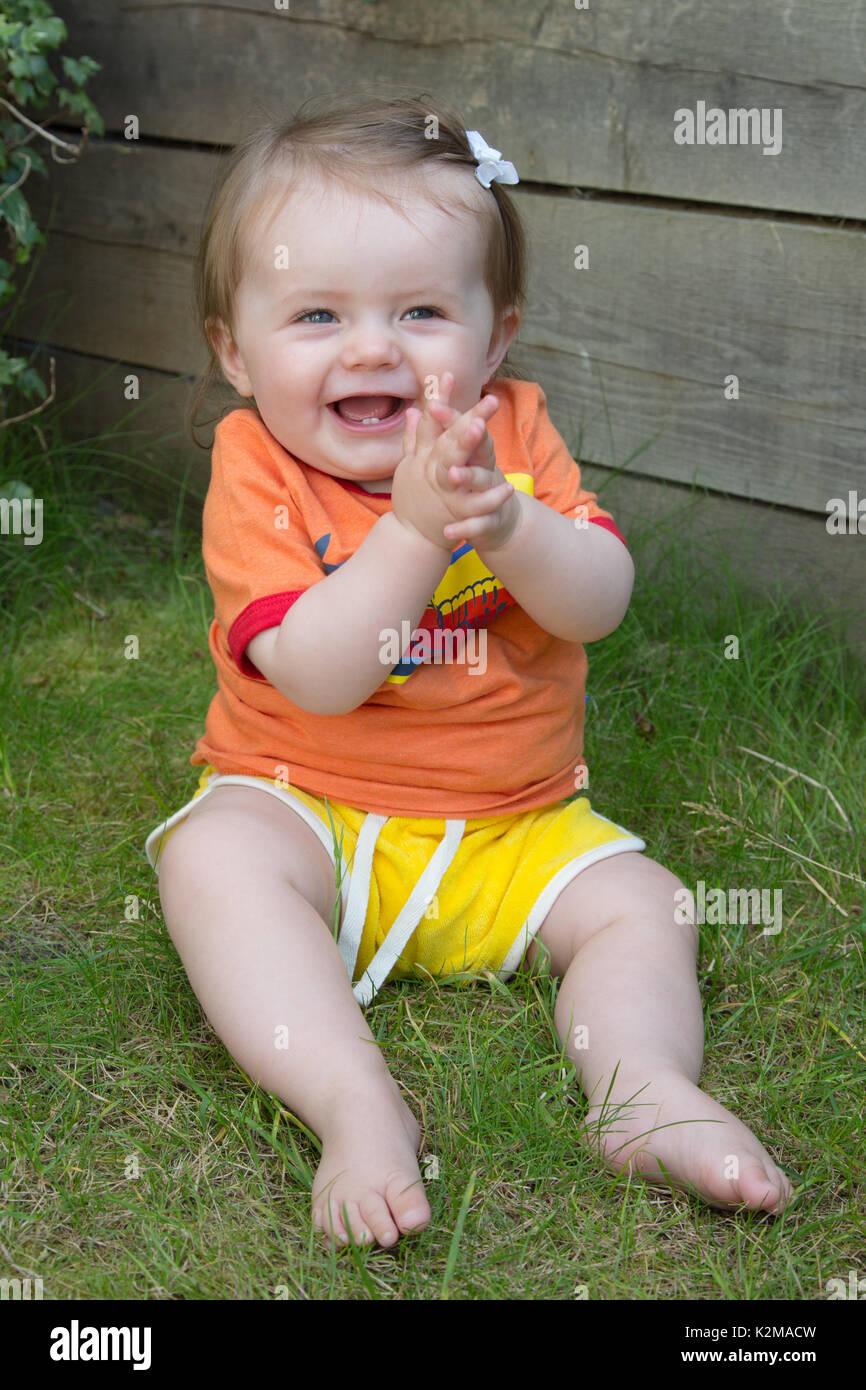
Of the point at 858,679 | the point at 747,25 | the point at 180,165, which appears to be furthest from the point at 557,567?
the point at 180,165

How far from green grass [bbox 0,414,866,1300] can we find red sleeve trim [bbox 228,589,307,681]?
0.40 m

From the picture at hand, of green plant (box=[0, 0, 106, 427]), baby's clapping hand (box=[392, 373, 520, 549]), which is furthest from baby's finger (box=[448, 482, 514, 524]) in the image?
green plant (box=[0, 0, 106, 427])

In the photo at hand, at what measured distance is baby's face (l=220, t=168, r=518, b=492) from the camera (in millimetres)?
1582

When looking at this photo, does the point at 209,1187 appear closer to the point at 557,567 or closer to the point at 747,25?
the point at 557,567

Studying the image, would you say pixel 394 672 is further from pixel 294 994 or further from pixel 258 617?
pixel 294 994

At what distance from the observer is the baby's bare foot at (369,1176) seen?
1.26 meters

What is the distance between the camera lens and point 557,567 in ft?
5.12

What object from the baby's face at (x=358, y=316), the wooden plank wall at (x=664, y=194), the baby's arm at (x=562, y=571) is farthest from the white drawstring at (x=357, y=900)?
the wooden plank wall at (x=664, y=194)

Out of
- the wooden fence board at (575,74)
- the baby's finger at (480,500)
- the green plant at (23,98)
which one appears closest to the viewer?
the baby's finger at (480,500)

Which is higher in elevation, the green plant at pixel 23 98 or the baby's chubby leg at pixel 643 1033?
the green plant at pixel 23 98

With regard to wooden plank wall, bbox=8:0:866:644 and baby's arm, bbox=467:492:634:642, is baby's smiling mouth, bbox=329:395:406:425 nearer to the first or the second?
baby's arm, bbox=467:492:634:642

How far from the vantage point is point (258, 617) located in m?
1.60

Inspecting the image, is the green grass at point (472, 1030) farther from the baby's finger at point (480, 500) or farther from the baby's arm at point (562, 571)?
the baby's finger at point (480, 500)

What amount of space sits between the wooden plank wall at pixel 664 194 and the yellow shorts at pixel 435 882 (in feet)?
3.25
